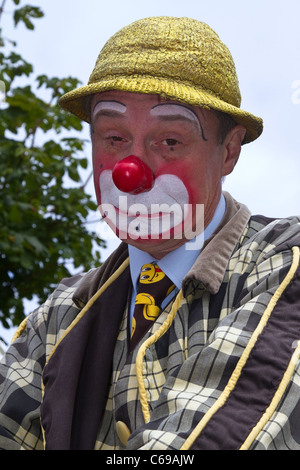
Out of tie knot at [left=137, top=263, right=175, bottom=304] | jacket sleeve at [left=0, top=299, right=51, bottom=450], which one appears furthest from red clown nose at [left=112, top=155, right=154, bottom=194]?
jacket sleeve at [left=0, top=299, right=51, bottom=450]

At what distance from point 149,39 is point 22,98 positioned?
2.50 meters

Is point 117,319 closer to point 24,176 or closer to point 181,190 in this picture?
point 181,190

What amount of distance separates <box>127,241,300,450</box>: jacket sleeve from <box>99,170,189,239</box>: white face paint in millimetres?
318

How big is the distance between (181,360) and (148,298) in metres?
0.24

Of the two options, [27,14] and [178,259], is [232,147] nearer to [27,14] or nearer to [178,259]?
[178,259]

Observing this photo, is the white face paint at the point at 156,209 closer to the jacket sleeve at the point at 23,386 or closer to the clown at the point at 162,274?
the clown at the point at 162,274

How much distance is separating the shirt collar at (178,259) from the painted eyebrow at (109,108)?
1.33 feet

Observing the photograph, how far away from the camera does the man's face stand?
207 centimetres

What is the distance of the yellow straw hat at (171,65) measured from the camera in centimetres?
203

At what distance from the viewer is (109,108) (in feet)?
6.93

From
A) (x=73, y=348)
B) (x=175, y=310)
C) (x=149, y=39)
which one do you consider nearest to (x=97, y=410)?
(x=73, y=348)

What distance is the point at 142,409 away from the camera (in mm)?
1886

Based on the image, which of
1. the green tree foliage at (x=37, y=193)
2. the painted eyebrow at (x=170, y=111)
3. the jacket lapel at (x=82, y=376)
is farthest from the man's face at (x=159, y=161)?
the green tree foliage at (x=37, y=193)

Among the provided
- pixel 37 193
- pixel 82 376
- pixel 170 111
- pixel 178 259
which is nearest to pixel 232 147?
pixel 170 111
